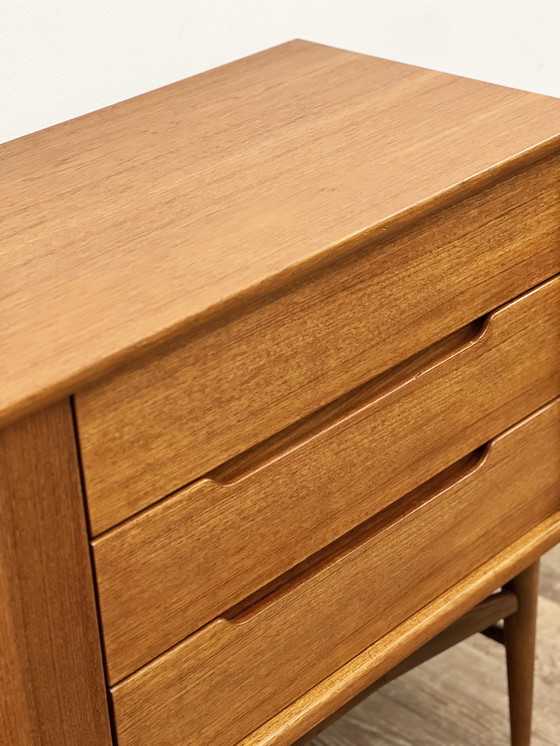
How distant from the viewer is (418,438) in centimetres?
92

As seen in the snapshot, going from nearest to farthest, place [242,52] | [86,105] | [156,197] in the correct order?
[156,197]
[86,105]
[242,52]

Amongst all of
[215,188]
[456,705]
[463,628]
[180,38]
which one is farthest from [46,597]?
[456,705]

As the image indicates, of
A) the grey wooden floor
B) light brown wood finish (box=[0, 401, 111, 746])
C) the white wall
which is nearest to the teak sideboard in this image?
light brown wood finish (box=[0, 401, 111, 746])

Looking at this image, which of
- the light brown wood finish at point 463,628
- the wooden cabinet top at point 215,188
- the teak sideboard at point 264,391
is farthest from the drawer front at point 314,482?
the light brown wood finish at point 463,628

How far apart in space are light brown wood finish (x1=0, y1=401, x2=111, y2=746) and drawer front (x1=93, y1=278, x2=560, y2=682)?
22mm

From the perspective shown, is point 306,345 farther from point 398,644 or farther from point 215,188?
point 398,644

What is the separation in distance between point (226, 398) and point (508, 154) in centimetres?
31

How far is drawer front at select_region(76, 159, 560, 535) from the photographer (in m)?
0.70

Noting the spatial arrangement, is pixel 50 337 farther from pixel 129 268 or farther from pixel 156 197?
pixel 156 197

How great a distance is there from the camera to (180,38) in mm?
1224

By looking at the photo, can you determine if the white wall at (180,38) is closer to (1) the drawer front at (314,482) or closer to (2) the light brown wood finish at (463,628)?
(1) the drawer front at (314,482)

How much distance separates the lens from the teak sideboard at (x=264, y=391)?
0.70m

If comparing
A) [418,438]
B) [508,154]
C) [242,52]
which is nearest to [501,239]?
[508,154]

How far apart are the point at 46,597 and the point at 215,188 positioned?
0.35 m
